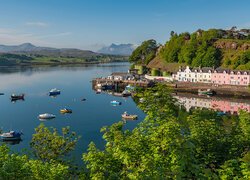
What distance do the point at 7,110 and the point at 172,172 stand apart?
56.7 metres

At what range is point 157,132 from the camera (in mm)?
12898

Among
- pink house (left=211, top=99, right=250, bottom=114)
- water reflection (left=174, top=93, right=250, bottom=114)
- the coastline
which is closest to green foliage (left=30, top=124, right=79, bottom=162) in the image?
water reflection (left=174, top=93, right=250, bottom=114)

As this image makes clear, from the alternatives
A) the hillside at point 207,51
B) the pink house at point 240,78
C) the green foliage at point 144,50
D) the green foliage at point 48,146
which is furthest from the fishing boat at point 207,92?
the green foliage at point 144,50

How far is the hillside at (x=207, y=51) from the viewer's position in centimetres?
10050

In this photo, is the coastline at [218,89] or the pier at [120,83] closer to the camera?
the coastline at [218,89]

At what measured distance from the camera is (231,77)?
83188 millimetres

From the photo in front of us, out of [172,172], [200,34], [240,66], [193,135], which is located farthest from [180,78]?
[172,172]

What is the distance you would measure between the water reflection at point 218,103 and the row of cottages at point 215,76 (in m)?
11.7

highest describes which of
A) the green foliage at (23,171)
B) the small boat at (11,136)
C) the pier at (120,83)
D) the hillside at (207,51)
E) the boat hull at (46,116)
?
the hillside at (207,51)

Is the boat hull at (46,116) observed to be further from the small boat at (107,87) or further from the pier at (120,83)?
the pier at (120,83)

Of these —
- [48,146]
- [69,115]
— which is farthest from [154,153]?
[69,115]

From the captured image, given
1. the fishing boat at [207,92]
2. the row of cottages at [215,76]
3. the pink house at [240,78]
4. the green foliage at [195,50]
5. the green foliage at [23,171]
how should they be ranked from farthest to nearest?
1. the green foliage at [195,50]
2. the row of cottages at [215,76]
3. the pink house at [240,78]
4. the fishing boat at [207,92]
5. the green foliage at [23,171]

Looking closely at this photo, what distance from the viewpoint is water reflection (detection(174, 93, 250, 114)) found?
6131 centimetres

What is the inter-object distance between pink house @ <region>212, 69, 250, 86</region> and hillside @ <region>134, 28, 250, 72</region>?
23.6ft
